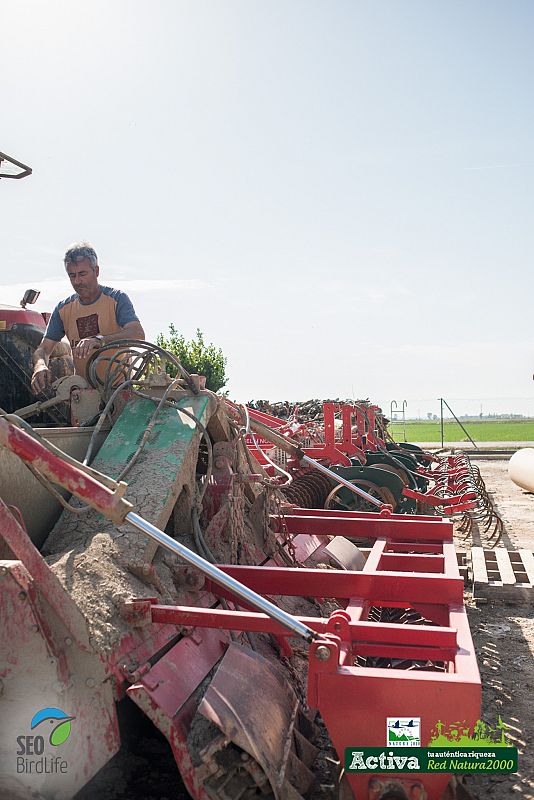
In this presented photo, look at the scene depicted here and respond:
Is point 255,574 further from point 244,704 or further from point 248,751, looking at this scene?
point 248,751

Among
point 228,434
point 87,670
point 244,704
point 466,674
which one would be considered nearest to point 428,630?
point 466,674

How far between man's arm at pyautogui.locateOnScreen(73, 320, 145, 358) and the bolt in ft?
7.27

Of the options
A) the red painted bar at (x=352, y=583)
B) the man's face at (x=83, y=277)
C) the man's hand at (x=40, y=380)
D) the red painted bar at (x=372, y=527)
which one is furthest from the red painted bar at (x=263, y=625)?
the man's face at (x=83, y=277)

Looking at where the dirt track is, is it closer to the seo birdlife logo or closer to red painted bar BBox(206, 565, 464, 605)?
red painted bar BBox(206, 565, 464, 605)

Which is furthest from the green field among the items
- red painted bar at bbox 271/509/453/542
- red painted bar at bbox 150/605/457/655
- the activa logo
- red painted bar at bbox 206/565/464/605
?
the activa logo

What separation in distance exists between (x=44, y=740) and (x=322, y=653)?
913 mm

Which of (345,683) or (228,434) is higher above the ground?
(228,434)

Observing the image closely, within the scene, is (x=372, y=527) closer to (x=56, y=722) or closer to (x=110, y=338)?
(x=110, y=338)

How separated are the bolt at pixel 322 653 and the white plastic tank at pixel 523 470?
11.2 metres

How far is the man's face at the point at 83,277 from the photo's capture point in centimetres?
443

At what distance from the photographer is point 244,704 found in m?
2.57

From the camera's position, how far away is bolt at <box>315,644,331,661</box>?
93.0 inches

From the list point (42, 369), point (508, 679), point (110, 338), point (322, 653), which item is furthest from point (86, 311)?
point (508, 679)

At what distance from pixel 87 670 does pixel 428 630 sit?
1.18m
